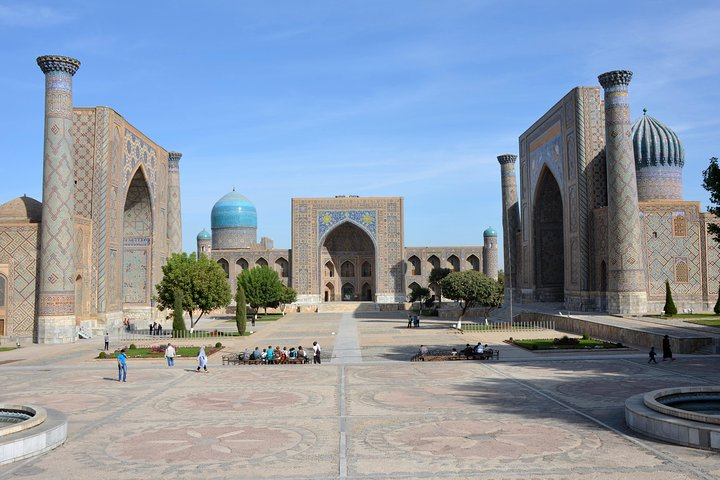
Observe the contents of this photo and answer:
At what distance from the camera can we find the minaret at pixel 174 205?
34.7 metres

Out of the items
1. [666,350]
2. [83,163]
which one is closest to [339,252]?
[83,163]

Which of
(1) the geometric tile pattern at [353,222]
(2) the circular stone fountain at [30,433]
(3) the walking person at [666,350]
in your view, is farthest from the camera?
(1) the geometric tile pattern at [353,222]

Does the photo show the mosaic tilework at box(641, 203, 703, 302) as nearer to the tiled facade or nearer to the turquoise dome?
the tiled facade

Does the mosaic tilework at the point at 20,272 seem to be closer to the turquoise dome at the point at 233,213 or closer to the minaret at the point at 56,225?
the minaret at the point at 56,225

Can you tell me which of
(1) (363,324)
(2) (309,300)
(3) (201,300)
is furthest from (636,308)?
(2) (309,300)

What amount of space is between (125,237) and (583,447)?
2747 centimetres

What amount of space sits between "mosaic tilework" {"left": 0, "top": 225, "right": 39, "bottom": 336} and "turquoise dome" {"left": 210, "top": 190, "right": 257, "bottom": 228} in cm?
3673

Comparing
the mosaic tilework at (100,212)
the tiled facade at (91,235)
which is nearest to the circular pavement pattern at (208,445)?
the tiled facade at (91,235)

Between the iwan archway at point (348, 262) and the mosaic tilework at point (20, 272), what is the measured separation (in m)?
31.3

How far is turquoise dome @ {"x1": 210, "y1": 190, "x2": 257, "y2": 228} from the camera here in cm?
5972

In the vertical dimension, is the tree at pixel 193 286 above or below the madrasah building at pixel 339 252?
below

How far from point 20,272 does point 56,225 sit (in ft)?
7.64

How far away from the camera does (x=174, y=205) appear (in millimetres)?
35188

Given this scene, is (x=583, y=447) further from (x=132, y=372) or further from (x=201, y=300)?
(x=201, y=300)
